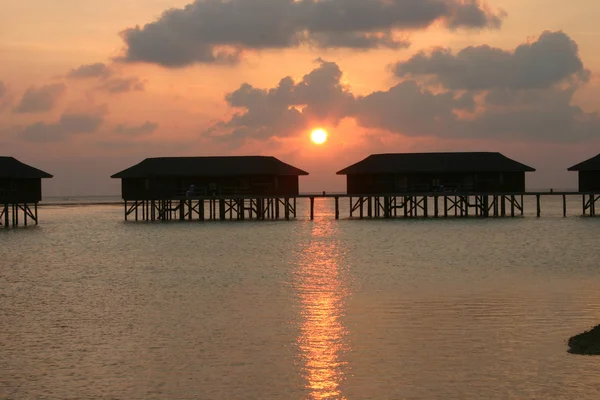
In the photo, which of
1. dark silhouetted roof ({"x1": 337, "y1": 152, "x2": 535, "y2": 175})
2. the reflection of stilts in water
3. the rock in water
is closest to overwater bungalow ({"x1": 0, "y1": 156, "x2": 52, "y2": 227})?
dark silhouetted roof ({"x1": 337, "y1": 152, "x2": 535, "y2": 175})

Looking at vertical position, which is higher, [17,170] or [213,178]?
[17,170]

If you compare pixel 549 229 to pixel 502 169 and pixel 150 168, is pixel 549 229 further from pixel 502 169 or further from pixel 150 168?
pixel 150 168

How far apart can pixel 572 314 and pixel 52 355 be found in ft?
32.8

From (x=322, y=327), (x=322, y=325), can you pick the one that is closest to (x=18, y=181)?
(x=322, y=325)

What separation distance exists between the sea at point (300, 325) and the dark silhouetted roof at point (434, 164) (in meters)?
20.9

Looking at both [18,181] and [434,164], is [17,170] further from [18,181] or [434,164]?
[434,164]

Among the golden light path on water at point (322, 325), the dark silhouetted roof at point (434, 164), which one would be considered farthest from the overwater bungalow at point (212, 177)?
the golden light path on water at point (322, 325)

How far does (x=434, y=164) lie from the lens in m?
57.6

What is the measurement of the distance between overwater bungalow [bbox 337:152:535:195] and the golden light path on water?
82.4ft

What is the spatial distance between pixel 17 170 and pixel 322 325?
136ft

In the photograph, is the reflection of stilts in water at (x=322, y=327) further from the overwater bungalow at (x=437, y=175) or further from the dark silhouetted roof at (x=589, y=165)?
the dark silhouetted roof at (x=589, y=165)

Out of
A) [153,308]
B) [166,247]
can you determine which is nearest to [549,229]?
[166,247]

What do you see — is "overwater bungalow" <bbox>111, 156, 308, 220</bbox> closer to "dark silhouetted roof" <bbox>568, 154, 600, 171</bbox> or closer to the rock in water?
"dark silhouetted roof" <bbox>568, 154, 600, 171</bbox>

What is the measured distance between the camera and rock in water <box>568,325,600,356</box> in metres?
13.6
